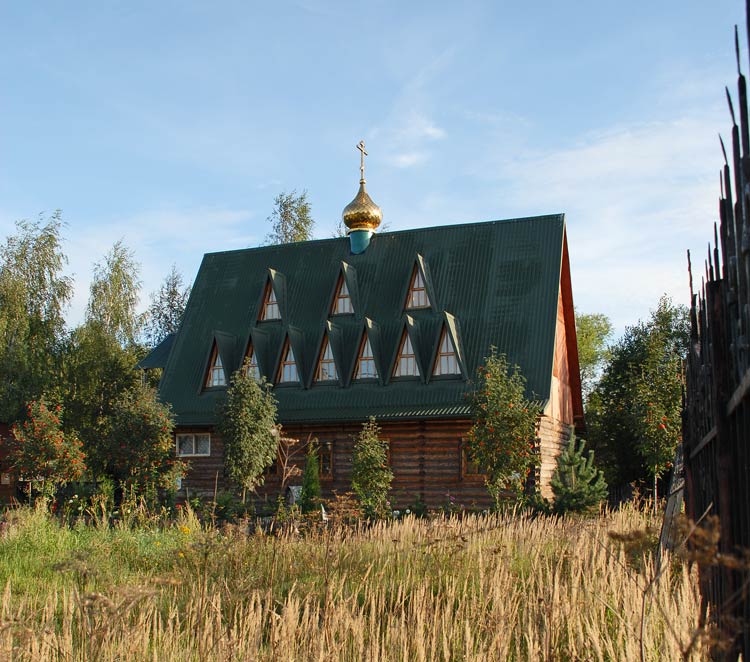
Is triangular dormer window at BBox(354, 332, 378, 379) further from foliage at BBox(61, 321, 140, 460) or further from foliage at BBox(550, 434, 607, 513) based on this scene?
foliage at BBox(61, 321, 140, 460)

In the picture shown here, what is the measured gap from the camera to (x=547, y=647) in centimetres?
506

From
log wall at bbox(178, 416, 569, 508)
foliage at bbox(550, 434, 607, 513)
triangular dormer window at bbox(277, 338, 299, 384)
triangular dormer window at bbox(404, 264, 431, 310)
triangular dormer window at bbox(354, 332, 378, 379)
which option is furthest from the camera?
triangular dormer window at bbox(277, 338, 299, 384)

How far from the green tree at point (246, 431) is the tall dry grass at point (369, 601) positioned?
29.1ft

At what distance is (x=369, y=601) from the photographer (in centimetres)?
830

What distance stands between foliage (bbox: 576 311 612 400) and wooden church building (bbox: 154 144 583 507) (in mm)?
21993

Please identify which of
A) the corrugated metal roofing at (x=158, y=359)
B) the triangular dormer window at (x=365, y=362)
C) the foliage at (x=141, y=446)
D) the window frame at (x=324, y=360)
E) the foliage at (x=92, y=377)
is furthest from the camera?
the foliage at (x=92, y=377)

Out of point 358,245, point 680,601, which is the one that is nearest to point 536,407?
point 358,245

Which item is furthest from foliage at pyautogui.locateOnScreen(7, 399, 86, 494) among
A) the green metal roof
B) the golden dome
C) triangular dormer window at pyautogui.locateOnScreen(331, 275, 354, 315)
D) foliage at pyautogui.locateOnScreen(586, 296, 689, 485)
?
foliage at pyautogui.locateOnScreen(586, 296, 689, 485)

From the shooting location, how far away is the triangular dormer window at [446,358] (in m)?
24.9

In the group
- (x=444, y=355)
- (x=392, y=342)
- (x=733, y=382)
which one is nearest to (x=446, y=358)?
(x=444, y=355)

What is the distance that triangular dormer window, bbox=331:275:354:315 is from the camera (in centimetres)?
2773

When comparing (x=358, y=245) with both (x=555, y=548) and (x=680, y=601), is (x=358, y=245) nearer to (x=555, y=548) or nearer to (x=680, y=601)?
(x=555, y=548)

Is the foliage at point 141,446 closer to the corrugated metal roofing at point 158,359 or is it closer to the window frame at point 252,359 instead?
the window frame at point 252,359

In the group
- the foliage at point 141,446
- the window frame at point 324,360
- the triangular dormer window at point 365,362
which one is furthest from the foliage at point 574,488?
the foliage at point 141,446
